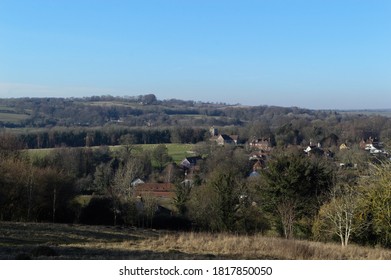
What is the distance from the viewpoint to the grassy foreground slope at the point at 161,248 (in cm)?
949

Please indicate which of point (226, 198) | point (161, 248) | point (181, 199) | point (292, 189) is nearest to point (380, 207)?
point (292, 189)

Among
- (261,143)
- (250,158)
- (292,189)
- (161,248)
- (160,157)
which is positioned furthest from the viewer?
(261,143)

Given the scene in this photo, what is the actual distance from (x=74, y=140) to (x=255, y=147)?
3074 centimetres

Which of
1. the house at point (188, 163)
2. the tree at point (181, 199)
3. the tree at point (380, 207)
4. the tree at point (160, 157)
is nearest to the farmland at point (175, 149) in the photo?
the house at point (188, 163)

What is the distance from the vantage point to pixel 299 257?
8930 millimetres

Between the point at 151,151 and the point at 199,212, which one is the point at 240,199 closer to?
the point at 199,212

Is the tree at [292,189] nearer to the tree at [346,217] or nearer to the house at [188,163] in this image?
the tree at [346,217]

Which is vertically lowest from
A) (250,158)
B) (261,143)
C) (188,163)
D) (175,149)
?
(188,163)

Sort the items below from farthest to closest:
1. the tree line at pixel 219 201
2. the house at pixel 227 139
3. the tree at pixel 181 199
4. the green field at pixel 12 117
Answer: the green field at pixel 12 117, the house at pixel 227 139, the tree at pixel 181 199, the tree line at pixel 219 201

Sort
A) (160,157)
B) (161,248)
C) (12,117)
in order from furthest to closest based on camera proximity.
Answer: (12,117) < (160,157) < (161,248)

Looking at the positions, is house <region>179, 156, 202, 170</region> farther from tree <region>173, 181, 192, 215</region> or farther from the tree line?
the tree line

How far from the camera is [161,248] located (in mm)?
12109

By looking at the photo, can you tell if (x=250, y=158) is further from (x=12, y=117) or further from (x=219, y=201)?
(x=12, y=117)

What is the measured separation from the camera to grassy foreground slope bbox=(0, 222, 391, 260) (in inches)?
374
